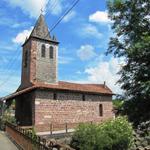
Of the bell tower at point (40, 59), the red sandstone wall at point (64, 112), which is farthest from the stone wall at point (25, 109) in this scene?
the bell tower at point (40, 59)

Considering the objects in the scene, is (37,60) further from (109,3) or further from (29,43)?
(109,3)

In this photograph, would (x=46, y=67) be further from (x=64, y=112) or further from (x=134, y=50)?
(x=134, y=50)

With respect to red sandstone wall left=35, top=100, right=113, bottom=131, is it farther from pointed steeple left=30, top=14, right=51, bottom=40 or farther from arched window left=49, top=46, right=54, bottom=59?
pointed steeple left=30, top=14, right=51, bottom=40

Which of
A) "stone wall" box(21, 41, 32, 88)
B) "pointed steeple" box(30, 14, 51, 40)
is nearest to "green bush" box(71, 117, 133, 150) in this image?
"stone wall" box(21, 41, 32, 88)

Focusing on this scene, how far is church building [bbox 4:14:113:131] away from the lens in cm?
3534

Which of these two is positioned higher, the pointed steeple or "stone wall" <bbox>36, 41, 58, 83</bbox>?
the pointed steeple

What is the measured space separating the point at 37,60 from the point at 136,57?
2718cm

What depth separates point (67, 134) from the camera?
30578 mm

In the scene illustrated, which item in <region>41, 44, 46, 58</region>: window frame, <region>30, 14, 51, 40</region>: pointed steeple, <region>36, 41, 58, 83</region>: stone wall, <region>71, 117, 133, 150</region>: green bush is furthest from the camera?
<region>30, 14, 51, 40</region>: pointed steeple

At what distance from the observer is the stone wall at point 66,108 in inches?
1375

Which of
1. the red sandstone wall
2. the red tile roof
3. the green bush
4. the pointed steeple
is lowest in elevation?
the green bush

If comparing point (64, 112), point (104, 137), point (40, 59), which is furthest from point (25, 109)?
point (104, 137)

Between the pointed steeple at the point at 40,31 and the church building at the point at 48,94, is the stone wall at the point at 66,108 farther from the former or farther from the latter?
the pointed steeple at the point at 40,31

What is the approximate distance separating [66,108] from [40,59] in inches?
286
